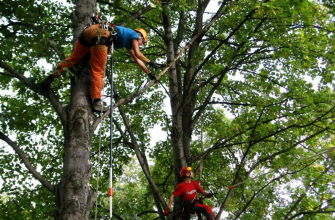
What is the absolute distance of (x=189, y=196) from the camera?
664 centimetres

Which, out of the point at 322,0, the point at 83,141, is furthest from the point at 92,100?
the point at 322,0

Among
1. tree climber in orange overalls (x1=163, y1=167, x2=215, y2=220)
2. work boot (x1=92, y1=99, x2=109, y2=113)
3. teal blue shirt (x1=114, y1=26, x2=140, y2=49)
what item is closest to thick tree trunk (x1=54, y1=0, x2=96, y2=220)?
work boot (x1=92, y1=99, x2=109, y2=113)

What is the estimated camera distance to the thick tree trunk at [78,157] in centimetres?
335

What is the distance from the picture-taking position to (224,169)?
409 inches

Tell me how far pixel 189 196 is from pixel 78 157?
3.52 m

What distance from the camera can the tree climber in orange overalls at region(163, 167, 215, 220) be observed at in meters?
6.49

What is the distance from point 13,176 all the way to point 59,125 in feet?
5.17

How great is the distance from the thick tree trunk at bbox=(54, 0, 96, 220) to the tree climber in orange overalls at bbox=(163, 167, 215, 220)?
3.19 meters

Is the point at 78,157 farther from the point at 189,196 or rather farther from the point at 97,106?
the point at 189,196

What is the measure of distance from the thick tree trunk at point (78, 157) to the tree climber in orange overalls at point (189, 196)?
125 inches

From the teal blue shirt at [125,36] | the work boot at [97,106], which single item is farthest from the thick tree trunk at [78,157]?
the teal blue shirt at [125,36]

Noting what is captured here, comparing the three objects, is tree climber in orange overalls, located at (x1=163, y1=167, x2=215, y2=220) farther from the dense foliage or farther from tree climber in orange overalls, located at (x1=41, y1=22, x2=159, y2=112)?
tree climber in orange overalls, located at (x1=41, y1=22, x2=159, y2=112)

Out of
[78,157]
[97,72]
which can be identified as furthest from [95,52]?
[78,157]

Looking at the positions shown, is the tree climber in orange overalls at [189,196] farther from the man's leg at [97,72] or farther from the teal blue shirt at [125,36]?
the man's leg at [97,72]
